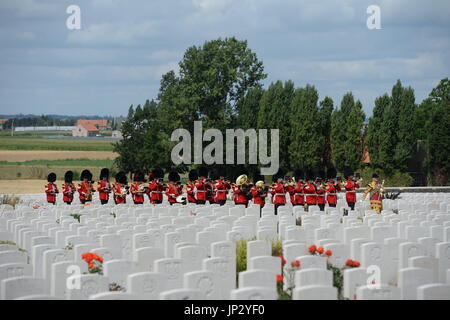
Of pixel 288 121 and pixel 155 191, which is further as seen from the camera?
pixel 288 121

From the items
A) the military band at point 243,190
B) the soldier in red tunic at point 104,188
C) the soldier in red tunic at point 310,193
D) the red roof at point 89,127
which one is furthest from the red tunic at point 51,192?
the red roof at point 89,127

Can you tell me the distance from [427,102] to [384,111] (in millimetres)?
27739

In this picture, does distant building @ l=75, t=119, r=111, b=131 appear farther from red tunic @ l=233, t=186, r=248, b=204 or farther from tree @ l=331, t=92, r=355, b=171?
red tunic @ l=233, t=186, r=248, b=204

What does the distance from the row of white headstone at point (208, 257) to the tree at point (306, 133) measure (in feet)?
92.5

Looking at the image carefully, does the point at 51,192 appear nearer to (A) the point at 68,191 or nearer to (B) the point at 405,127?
(A) the point at 68,191

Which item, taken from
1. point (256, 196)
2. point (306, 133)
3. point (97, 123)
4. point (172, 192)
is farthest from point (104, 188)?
point (97, 123)

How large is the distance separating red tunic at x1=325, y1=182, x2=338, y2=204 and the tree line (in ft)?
68.7

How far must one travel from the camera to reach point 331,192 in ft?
78.4

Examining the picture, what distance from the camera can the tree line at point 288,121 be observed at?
44844mm

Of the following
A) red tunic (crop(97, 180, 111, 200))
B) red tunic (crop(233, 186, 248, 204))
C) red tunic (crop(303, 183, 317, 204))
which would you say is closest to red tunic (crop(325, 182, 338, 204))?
red tunic (crop(303, 183, 317, 204))

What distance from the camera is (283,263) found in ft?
37.1

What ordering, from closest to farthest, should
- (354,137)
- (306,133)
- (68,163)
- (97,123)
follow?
(354,137)
(306,133)
(68,163)
(97,123)

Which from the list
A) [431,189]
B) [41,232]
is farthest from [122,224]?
[431,189]

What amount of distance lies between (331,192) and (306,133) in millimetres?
23545
